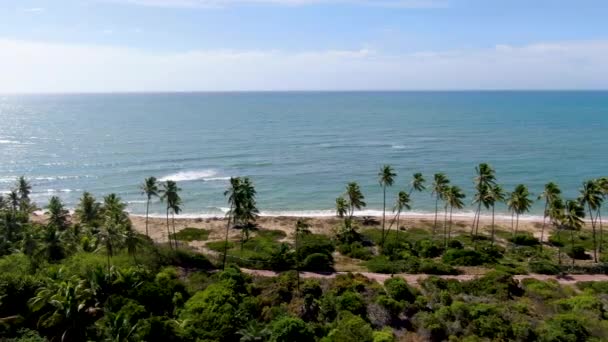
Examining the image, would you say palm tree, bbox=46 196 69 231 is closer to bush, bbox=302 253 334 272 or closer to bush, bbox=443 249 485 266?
bush, bbox=302 253 334 272

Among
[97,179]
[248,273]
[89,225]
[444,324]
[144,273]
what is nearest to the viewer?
[444,324]

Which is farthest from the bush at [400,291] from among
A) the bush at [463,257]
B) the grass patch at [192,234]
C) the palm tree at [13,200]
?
the palm tree at [13,200]

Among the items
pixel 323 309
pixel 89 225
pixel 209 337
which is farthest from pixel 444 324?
pixel 89 225

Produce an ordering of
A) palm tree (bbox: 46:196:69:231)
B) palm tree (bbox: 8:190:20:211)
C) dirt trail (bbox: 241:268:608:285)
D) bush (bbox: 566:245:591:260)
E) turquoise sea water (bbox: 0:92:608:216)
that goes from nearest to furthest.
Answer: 1. dirt trail (bbox: 241:268:608:285)
2. palm tree (bbox: 46:196:69:231)
3. bush (bbox: 566:245:591:260)
4. palm tree (bbox: 8:190:20:211)
5. turquoise sea water (bbox: 0:92:608:216)

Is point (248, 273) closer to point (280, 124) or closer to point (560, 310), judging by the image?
point (560, 310)

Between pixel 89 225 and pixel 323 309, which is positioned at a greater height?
pixel 89 225

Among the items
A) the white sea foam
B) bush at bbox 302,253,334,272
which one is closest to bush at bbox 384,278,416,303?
bush at bbox 302,253,334,272

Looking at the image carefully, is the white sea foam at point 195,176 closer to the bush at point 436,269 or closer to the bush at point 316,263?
the bush at point 316,263
